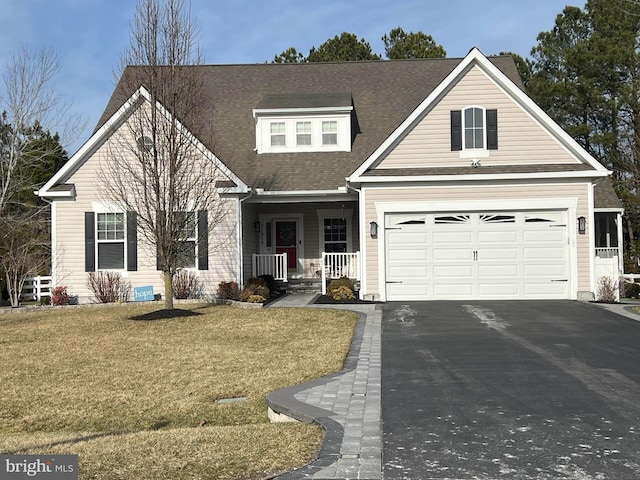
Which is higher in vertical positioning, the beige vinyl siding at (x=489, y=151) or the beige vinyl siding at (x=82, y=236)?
the beige vinyl siding at (x=489, y=151)

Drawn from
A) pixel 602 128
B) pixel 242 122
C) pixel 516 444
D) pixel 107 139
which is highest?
pixel 602 128

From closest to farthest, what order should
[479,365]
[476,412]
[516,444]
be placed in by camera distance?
[516,444] → [476,412] → [479,365]

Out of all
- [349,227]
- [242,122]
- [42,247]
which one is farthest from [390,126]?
[42,247]

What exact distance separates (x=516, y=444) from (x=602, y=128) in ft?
117

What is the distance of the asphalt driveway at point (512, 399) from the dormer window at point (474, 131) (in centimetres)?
595

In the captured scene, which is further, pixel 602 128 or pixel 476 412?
pixel 602 128

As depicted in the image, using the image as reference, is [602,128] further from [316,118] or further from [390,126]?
[316,118]

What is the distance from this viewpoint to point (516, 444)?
535 centimetres

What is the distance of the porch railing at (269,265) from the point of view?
66.1 ft

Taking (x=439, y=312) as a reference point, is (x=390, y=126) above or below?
above

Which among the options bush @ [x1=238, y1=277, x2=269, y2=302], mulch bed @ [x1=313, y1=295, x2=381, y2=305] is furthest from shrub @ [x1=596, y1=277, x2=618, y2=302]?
bush @ [x1=238, y1=277, x2=269, y2=302]

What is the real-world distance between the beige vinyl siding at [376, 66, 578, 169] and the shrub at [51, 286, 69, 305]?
957cm

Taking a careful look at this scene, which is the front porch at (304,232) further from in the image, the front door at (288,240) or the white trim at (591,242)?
the white trim at (591,242)

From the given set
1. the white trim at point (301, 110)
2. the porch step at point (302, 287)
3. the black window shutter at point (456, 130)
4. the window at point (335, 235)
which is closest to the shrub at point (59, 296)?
the porch step at point (302, 287)
